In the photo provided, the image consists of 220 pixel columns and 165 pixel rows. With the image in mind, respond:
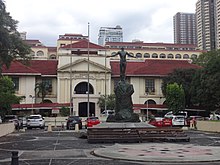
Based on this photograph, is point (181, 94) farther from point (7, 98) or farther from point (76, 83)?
point (7, 98)

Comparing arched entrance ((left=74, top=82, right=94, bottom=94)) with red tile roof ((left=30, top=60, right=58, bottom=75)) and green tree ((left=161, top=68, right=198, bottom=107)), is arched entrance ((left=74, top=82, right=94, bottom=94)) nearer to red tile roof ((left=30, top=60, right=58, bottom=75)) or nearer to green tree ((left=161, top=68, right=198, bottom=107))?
red tile roof ((left=30, top=60, right=58, bottom=75))

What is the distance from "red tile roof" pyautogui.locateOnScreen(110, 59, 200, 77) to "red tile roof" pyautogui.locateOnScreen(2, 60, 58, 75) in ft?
40.9

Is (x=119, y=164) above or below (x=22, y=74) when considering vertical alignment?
below

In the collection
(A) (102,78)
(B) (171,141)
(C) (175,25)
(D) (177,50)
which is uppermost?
(C) (175,25)

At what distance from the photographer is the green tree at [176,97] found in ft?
194

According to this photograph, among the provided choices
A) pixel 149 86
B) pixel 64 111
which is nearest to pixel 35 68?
pixel 64 111

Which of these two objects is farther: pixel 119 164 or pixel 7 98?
pixel 7 98

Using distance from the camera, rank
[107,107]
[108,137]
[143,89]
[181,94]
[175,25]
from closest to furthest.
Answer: [108,137] → [181,94] → [107,107] → [143,89] → [175,25]

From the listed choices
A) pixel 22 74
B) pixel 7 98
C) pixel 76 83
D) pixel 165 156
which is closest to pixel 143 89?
pixel 76 83

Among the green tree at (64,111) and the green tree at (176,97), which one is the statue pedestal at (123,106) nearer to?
the green tree at (176,97)

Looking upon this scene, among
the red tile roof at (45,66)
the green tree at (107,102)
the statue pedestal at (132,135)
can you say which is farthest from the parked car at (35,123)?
the red tile roof at (45,66)

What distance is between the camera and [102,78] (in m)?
73.0

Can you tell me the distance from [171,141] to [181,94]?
3800cm

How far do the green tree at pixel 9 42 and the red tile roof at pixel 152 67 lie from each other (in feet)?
156
